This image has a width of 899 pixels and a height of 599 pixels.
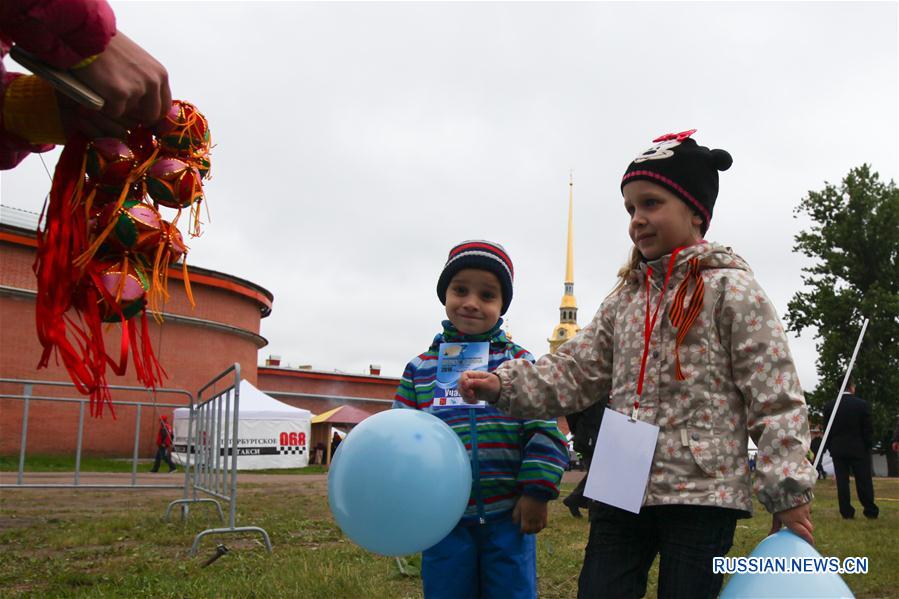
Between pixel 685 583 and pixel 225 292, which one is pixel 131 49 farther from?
pixel 225 292

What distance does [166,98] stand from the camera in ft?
5.22

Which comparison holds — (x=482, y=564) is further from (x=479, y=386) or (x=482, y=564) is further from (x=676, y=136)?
(x=676, y=136)

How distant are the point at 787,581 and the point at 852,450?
7.93 metres

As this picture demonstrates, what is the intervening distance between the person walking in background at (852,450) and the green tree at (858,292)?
648 inches

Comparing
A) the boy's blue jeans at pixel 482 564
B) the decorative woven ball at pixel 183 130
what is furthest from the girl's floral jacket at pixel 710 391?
the decorative woven ball at pixel 183 130

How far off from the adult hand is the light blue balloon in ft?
5.80

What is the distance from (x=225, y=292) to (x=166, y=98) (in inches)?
1170

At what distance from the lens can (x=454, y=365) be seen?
2.41 meters

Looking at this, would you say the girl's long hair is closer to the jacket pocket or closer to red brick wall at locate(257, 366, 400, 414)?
the jacket pocket

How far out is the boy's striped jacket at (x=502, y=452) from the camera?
7.20 ft

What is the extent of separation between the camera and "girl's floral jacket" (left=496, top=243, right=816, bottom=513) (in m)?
1.71

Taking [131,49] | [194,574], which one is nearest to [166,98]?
[131,49]

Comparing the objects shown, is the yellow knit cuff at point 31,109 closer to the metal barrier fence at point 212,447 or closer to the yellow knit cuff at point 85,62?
the yellow knit cuff at point 85,62

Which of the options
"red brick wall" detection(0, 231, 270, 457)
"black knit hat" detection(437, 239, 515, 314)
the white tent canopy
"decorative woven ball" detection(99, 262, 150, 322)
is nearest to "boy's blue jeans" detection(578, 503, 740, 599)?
"black knit hat" detection(437, 239, 515, 314)
